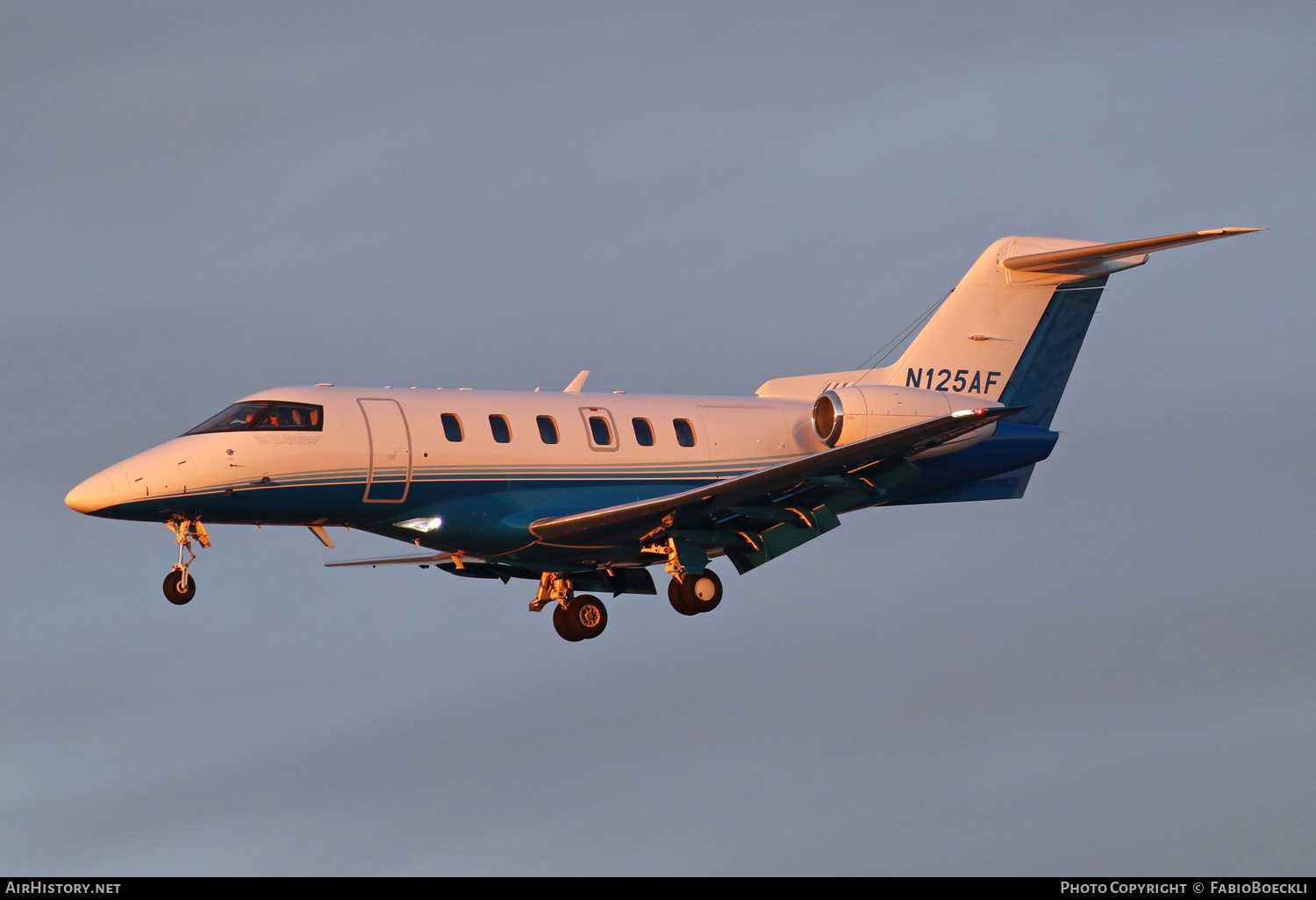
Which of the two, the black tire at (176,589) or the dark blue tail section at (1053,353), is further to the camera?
the dark blue tail section at (1053,353)

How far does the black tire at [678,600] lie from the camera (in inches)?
1101

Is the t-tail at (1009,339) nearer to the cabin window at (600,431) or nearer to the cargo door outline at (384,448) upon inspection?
the cabin window at (600,431)

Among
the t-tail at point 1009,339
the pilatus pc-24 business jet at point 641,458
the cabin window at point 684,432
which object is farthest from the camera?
the t-tail at point 1009,339

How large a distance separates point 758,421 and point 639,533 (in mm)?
3470

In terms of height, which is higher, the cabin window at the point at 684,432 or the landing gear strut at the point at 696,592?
the cabin window at the point at 684,432

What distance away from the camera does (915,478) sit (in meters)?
30.0

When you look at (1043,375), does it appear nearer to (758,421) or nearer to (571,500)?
(758,421)

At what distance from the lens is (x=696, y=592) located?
27.9m

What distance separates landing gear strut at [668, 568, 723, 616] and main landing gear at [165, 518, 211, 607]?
7577mm

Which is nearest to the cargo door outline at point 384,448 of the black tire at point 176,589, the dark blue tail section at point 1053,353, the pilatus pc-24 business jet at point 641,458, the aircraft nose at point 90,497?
the pilatus pc-24 business jet at point 641,458

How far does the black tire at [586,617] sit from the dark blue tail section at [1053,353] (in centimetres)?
842

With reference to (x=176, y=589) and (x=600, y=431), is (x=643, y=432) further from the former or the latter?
(x=176, y=589)

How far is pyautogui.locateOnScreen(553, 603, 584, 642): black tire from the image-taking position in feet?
98.0

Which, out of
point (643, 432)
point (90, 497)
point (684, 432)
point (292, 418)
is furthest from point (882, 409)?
point (90, 497)
